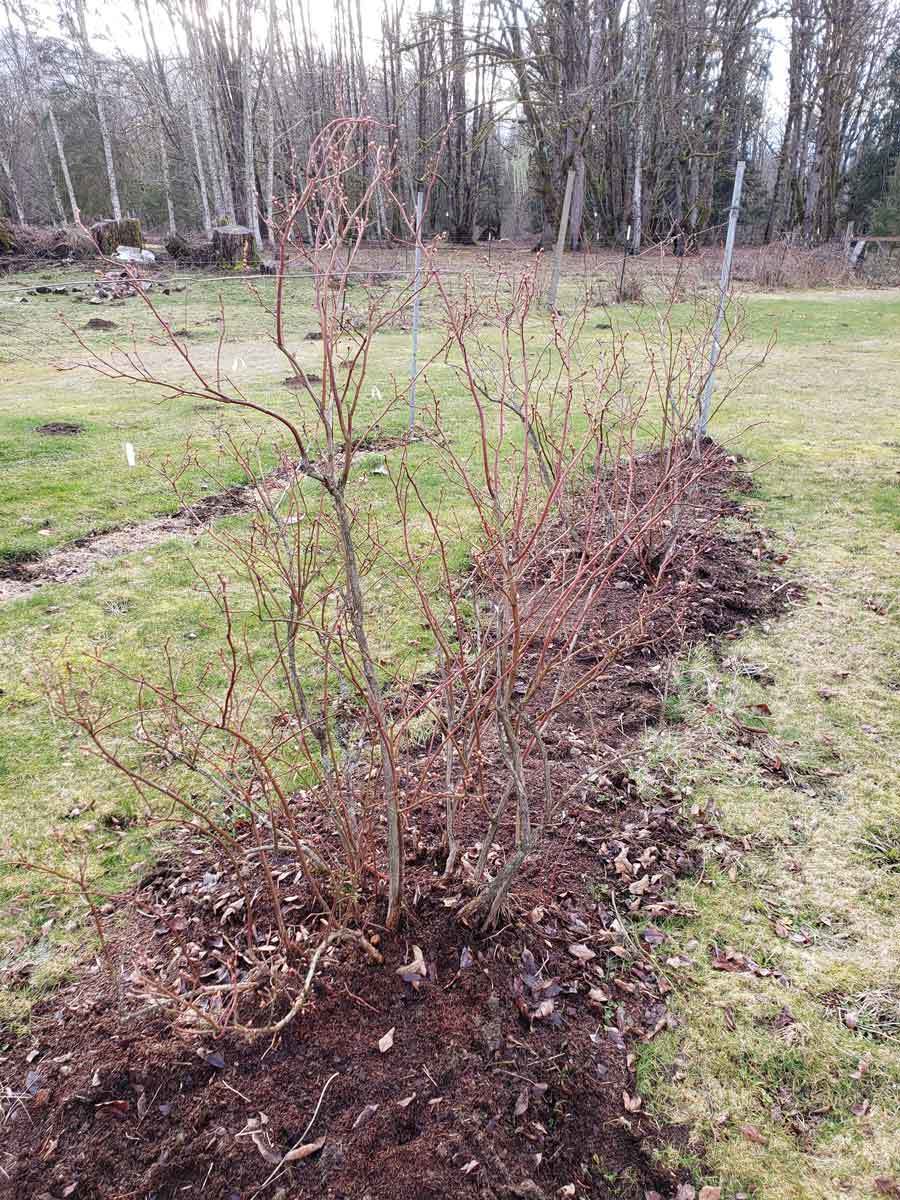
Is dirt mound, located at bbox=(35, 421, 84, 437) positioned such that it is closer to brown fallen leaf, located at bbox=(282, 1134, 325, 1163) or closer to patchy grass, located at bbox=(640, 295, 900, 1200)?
patchy grass, located at bbox=(640, 295, 900, 1200)

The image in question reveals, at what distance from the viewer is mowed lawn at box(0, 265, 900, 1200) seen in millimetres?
2014

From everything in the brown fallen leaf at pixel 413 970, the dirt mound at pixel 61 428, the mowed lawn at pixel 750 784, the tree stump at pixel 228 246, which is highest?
the tree stump at pixel 228 246

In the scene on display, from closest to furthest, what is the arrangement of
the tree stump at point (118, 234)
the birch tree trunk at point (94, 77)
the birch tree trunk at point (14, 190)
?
the tree stump at point (118, 234) → the birch tree trunk at point (94, 77) → the birch tree trunk at point (14, 190)

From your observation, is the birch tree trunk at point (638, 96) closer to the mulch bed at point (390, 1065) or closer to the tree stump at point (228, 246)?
the tree stump at point (228, 246)

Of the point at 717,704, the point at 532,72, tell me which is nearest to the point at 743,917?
the point at 717,704

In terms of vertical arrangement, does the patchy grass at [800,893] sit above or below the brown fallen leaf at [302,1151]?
below

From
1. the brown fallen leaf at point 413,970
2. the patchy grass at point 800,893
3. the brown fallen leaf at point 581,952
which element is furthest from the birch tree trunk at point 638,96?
the brown fallen leaf at point 413,970

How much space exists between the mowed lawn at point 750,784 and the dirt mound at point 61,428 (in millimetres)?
119

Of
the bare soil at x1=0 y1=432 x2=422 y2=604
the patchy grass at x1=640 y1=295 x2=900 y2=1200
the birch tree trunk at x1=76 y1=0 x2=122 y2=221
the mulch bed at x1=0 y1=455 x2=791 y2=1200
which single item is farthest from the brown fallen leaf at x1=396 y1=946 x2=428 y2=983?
the birch tree trunk at x1=76 y1=0 x2=122 y2=221

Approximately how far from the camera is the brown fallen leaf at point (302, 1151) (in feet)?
5.65

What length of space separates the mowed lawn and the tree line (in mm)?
15568

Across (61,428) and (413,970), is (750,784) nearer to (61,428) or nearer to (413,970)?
(413,970)

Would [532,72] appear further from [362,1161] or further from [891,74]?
[362,1161]

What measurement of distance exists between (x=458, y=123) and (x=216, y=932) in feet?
103
